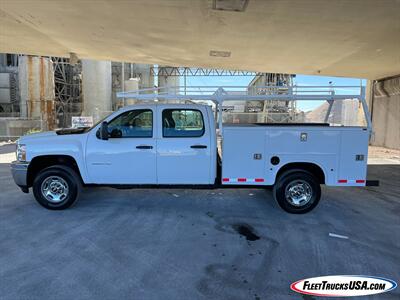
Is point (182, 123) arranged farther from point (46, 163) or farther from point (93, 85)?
point (93, 85)

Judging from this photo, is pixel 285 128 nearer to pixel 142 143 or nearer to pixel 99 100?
pixel 142 143

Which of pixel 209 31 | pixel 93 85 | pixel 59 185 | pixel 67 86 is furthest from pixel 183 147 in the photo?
pixel 67 86

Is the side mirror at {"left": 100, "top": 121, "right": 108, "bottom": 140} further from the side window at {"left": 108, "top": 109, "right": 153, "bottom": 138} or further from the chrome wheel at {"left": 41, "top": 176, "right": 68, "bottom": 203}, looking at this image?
the chrome wheel at {"left": 41, "top": 176, "right": 68, "bottom": 203}

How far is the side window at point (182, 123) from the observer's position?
18.7ft

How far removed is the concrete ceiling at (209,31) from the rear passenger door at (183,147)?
2798mm

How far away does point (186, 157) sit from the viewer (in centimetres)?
566

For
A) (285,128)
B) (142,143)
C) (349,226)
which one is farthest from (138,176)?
(349,226)

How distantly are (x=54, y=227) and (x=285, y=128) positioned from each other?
436 cm

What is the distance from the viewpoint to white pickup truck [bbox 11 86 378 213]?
550 cm

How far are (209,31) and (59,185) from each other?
19.4 feet

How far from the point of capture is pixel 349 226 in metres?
5.29

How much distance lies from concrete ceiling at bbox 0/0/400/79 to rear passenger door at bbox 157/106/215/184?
2798 millimetres

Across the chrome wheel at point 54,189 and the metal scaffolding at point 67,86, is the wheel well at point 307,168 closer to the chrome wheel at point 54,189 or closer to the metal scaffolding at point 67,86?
the chrome wheel at point 54,189

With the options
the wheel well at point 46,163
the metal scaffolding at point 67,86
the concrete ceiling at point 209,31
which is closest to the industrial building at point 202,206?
the concrete ceiling at point 209,31
